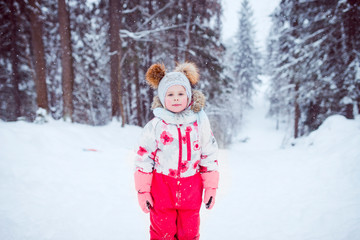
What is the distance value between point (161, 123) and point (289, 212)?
304 cm

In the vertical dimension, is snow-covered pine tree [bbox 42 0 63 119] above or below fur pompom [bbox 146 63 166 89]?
above

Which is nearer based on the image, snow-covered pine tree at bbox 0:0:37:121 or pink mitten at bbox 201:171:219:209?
pink mitten at bbox 201:171:219:209

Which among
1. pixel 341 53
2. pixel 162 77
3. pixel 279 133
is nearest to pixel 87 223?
pixel 162 77

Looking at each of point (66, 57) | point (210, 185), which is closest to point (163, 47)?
point (66, 57)

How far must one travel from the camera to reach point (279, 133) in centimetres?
2802

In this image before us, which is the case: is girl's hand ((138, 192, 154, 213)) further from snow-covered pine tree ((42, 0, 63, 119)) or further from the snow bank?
snow-covered pine tree ((42, 0, 63, 119))

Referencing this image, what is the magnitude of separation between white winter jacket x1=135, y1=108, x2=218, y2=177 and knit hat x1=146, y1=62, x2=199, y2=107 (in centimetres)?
21

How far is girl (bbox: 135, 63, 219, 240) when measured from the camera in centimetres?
193

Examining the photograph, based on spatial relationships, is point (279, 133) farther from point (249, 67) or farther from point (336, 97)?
point (336, 97)

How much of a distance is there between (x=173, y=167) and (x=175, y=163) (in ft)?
0.15

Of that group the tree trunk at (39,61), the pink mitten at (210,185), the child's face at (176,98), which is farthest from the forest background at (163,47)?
the pink mitten at (210,185)

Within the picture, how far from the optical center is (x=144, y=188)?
190cm

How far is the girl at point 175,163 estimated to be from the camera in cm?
193

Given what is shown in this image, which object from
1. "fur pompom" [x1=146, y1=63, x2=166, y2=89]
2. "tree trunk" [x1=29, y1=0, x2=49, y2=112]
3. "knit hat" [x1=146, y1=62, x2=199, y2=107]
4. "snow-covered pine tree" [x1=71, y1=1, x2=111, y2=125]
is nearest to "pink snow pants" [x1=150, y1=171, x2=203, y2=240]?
"knit hat" [x1=146, y1=62, x2=199, y2=107]
